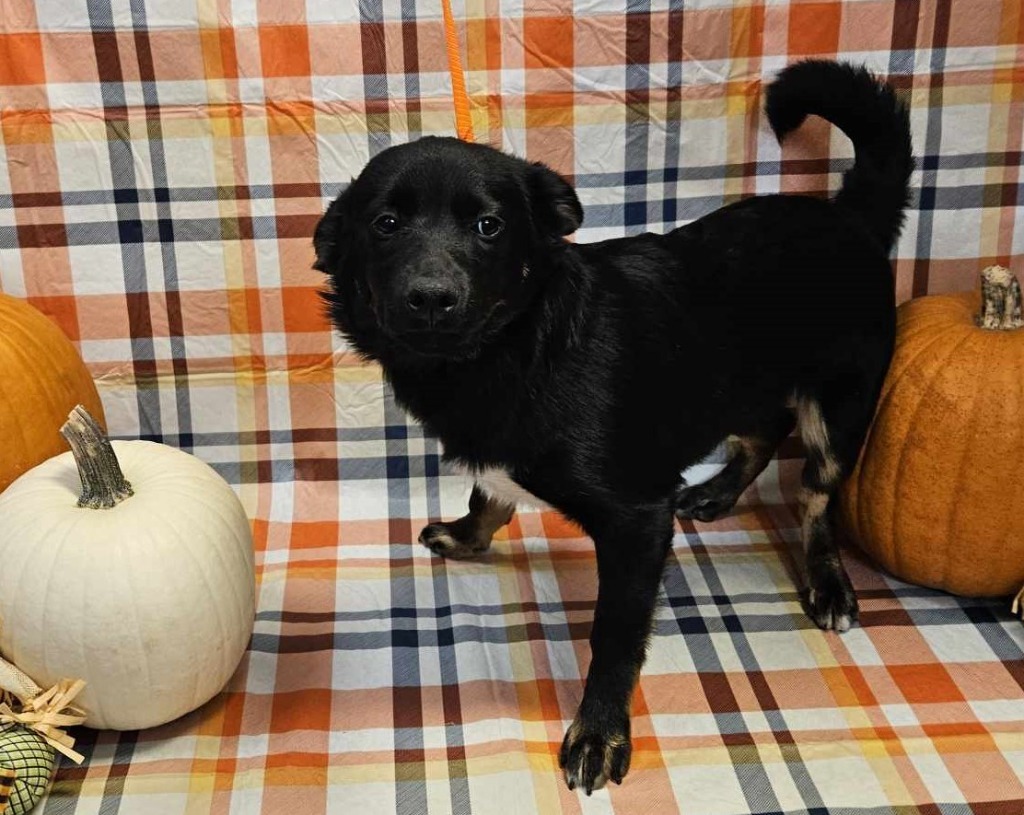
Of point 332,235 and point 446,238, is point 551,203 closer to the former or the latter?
point 446,238

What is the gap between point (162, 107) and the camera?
219 cm

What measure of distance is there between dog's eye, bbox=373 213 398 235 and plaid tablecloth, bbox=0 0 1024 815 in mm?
669

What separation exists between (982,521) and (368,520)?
1.30 metres

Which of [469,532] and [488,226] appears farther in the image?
[469,532]

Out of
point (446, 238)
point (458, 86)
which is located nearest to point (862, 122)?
point (458, 86)

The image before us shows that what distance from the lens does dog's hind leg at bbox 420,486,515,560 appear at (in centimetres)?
224

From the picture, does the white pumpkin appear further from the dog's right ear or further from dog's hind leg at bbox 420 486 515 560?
dog's hind leg at bbox 420 486 515 560

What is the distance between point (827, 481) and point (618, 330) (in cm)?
65

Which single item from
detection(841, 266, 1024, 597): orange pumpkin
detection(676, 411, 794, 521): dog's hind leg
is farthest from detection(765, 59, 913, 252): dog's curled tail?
detection(676, 411, 794, 521): dog's hind leg

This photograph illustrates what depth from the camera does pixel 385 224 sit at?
64.1 inches

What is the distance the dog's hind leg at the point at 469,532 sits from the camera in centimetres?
224

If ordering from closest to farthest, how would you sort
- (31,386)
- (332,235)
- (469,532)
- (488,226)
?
1. (488,226)
2. (332,235)
3. (31,386)
4. (469,532)

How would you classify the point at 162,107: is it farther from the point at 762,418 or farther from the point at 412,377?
the point at 762,418

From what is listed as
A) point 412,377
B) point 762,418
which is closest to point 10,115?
point 412,377
